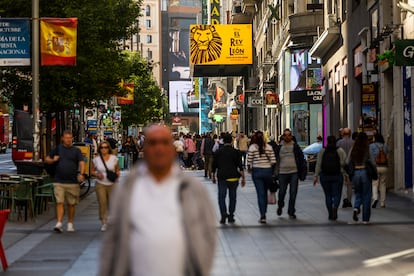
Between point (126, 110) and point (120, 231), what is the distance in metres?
75.1

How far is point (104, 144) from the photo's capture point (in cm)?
1564

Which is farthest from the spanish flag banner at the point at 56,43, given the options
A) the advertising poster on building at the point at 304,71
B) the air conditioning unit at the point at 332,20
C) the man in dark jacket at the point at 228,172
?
the advertising poster on building at the point at 304,71

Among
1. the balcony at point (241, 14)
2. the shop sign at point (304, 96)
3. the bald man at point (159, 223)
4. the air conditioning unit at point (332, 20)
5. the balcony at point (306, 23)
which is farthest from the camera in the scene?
the balcony at point (241, 14)

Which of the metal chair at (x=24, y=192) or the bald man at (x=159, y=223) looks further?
the metal chair at (x=24, y=192)

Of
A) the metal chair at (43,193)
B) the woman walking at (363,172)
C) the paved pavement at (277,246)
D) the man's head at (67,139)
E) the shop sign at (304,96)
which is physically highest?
the shop sign at (304,96)

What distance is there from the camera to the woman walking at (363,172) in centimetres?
1580

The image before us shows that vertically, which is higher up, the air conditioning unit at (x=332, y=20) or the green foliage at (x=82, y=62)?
the air conditioning unit at (x=332, y=20)

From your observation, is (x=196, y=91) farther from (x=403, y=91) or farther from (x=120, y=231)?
(x=120, y=231)

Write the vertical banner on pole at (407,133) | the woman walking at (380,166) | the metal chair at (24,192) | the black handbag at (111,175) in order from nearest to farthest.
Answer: the black handbag at (111,175) < the metal chair at (24,192) < the woman walking at (380,166) < the vertical banner on pole at (407,133)

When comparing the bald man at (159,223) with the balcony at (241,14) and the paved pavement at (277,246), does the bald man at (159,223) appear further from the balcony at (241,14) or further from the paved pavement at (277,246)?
the balcony at (241,14)

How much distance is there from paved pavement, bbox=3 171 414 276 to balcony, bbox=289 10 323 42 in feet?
78.3

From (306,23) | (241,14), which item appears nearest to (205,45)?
(241,14)

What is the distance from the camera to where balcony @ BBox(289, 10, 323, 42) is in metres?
42.1

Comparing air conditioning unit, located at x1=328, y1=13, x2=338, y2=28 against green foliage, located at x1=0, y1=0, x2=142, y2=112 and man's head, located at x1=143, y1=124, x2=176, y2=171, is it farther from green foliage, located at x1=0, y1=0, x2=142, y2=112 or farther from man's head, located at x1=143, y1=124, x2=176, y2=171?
man's head, located at x1=143, y1=124, x2=176, y2=171
